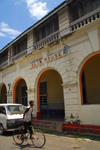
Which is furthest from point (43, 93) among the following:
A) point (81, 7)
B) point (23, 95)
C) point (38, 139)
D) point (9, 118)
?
point (81, 7)

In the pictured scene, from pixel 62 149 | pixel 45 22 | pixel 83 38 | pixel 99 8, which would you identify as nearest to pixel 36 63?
pixel 45 22

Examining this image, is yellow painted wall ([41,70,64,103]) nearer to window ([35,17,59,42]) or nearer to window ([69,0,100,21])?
window ([35,17,59,42])

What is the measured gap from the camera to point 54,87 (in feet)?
37.7

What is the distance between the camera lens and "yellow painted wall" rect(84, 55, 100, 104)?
28.6 feet

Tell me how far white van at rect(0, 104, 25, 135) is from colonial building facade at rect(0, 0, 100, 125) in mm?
2190

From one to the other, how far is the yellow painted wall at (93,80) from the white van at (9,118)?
4.93 m

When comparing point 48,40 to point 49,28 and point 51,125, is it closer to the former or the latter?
point 49,28

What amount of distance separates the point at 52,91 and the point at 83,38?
6044mm

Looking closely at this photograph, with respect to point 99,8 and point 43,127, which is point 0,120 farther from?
point 99,8

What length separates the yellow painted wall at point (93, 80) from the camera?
871 cm

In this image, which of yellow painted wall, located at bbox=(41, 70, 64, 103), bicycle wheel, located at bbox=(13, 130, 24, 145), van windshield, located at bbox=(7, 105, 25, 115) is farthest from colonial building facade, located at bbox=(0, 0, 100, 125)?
bicycle wheel, located at bbox=(13, 130, 24, 145)

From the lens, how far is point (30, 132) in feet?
15.8

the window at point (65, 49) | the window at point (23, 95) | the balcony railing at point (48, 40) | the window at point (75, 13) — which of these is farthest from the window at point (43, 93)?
the window at point (75, 13)

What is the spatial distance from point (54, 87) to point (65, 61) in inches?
170
